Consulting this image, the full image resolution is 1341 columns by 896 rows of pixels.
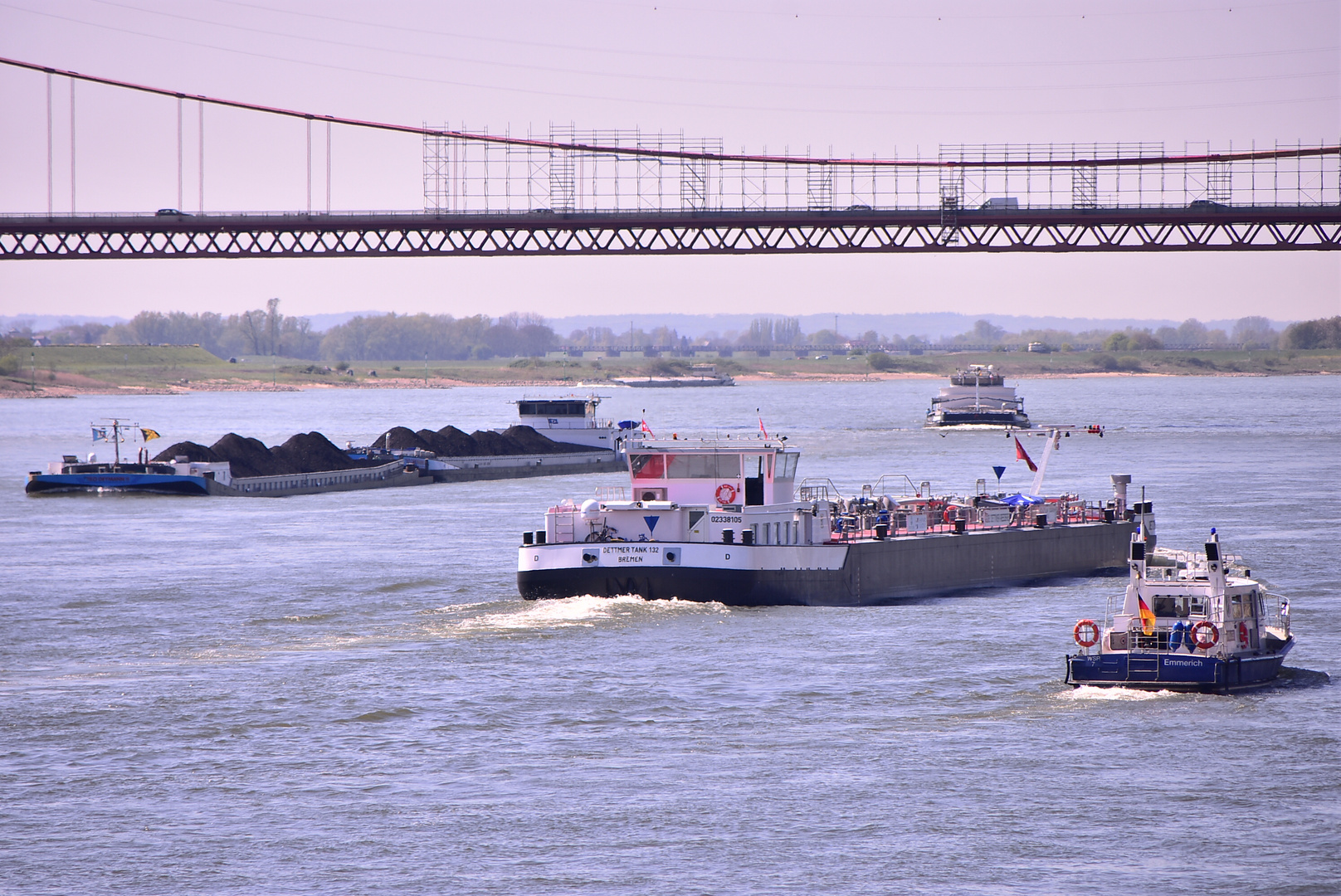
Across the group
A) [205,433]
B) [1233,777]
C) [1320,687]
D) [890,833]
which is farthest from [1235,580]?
[205,433]

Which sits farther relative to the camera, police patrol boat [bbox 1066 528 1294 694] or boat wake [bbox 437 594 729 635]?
boat wake [bbox 437 594 729 635]

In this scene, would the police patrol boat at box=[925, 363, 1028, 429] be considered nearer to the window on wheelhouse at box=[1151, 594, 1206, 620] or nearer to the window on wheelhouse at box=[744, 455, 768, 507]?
the window on wheelhouse at box=[744, 455, 768, 507]

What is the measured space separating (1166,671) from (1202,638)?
33.0 inches

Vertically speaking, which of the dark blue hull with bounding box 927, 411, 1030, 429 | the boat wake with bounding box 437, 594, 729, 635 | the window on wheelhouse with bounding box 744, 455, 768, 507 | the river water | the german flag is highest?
the dark blue hull with bounding box 927, 411, 1030, 429

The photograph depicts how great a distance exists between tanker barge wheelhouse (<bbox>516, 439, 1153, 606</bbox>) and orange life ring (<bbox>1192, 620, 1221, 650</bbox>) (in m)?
10.8

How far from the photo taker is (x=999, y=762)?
917 inches

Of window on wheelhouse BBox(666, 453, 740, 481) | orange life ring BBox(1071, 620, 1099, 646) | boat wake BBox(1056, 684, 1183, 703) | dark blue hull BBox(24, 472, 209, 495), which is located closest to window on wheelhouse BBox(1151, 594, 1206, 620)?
orange life ring BBox(1071, 620, 1099, 646)

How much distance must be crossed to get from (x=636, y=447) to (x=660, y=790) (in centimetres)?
1609

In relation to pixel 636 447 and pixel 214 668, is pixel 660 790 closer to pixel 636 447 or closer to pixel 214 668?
pixel 214 668

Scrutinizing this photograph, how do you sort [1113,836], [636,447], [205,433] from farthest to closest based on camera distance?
[205,433]
[636,447]
[1113,836]

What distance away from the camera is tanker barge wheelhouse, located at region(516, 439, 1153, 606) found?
3494cm

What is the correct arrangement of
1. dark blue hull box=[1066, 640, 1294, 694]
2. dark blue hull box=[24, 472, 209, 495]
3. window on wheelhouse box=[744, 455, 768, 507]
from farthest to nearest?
dark blue hull box=[24, 472, 209, 495]
window on wheelhouse box=[744, 455, 768, 507]
dark blue hull box=[1066, 640, 1294, 694]

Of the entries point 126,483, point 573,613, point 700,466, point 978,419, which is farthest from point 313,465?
point 978,419

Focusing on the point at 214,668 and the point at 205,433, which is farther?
the point at 205,433
